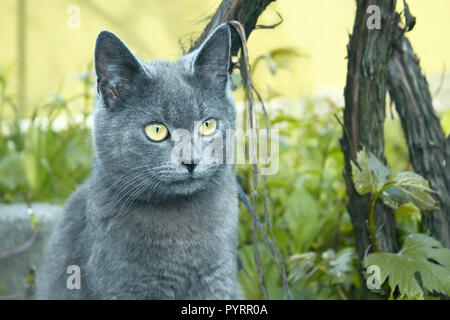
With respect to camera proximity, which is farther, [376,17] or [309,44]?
[309,44]

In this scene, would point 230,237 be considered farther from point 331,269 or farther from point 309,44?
point 309,44

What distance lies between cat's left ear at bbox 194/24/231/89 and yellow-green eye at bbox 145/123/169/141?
0.20m

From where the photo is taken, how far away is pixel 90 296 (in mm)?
1538

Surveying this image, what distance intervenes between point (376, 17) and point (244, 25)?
401mm

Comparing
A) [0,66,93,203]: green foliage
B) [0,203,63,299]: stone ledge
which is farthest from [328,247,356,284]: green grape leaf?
[0,66,93,203]: green foliage

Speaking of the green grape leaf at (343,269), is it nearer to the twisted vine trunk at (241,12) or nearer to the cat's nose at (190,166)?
the cat's nose at (190,166)

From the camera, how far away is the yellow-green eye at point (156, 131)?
4.55 ft

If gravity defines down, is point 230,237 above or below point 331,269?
above

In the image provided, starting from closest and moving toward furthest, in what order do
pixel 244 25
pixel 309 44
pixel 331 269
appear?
pixel 244 25
pixel 331 269
pixel 309 44

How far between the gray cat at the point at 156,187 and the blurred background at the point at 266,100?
0.86ft

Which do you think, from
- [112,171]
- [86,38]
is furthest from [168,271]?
[86,38]

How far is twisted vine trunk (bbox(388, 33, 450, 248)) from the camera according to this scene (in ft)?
5.58

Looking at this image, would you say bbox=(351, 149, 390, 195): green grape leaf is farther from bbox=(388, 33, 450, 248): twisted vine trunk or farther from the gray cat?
the gray cat

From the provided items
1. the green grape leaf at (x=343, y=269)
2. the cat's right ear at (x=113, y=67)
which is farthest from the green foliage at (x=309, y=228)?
the cat's right ear at (x=113, y=67)
